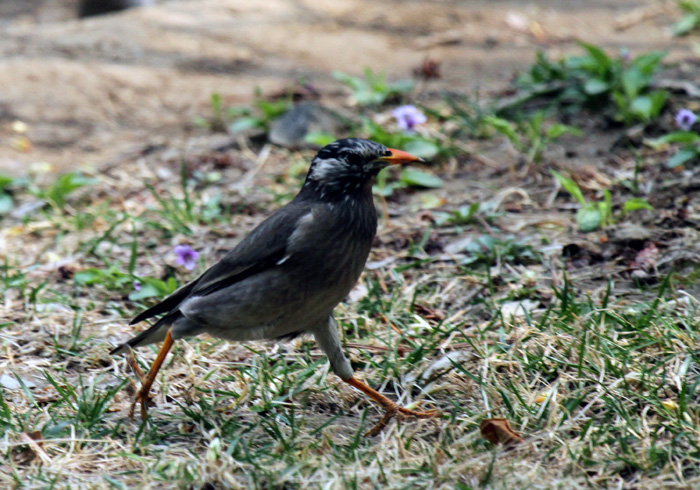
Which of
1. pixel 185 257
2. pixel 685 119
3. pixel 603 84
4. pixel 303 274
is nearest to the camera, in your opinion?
pixel 303 274

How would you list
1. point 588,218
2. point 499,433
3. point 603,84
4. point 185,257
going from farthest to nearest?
point 603,84 → point 588,218 → point 185,257 → point 499,433

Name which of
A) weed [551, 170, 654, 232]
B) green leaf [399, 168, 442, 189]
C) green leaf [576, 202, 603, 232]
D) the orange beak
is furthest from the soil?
the orange beak

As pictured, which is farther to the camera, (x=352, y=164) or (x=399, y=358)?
(x=399, y=358)

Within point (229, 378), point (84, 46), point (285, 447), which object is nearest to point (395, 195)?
point (229, 378)

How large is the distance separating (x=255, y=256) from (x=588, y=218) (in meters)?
2.38

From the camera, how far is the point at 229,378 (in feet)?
13.3

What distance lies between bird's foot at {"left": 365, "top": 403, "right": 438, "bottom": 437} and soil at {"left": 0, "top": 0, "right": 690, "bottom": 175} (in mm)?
4084

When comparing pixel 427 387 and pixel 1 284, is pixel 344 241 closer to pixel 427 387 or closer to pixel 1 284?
pixel 427 387

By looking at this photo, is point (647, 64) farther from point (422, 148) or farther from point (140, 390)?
point (140, 390)

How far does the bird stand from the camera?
3.64 metres

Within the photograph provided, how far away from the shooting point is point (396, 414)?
369cm

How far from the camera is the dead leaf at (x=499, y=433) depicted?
3334mm

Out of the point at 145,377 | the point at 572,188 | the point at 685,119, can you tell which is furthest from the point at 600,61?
the point at 145,377

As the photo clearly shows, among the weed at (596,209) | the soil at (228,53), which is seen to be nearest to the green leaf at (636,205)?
the weed at (596,209)
